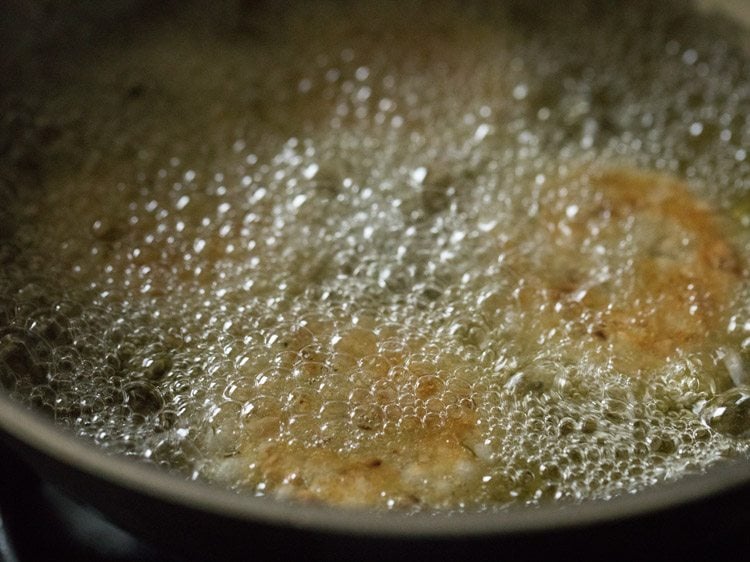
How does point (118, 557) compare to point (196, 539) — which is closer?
point (196, 539)

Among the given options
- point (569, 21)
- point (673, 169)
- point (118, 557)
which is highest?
point (569, 21)

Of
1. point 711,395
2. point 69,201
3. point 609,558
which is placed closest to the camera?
point 609,558

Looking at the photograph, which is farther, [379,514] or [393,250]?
[393,250]

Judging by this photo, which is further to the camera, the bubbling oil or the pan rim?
the bubbling oil

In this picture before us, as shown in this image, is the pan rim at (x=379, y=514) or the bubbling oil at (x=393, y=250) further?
the bubbling oil at (x=393, y=250)

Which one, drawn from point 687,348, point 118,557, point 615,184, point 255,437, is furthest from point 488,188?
point 118,557

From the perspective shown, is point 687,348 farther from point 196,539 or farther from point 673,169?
point 196,539

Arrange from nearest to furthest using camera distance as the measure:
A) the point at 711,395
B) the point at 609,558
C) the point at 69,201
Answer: the point at 609,558
the point at 711,395
the point at 69,201

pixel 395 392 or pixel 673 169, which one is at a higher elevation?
pixel 673 169
